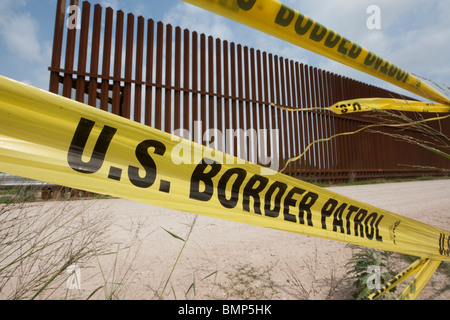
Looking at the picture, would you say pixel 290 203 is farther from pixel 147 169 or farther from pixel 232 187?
pixel 147 169

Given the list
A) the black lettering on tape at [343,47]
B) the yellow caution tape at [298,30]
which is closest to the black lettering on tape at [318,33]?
the yellow caution tape at [298,30]

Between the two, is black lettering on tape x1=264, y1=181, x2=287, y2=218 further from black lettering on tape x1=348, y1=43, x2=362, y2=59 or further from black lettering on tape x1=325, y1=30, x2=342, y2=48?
black lettering on tape x1=348, y1=43, x2=362, y2=59

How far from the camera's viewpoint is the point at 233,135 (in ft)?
19.2

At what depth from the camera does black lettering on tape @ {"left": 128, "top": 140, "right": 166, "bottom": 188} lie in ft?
2.86

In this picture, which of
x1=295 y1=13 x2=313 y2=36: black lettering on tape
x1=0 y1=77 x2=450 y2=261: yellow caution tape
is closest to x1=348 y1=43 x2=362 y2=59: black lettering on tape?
x1=295 y1=13 x2=313 y2=36: black lettering on tape

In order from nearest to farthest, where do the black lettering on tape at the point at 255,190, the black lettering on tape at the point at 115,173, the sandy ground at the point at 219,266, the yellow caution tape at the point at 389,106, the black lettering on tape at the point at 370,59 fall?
the black lettering on tape at the point at 115,173, the black lettering on tape at the point at 255,190, the sandy ground at the point at 219,266, the black lettering on tape at the point at 370,59, the yellow caution tape at the point at 389,106

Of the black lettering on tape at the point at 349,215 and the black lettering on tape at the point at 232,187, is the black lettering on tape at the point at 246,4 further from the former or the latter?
the black lettering on tape at the point at 349,215

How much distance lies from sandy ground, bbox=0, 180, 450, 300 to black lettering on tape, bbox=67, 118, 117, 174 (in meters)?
0.46

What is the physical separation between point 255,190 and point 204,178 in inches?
11.0

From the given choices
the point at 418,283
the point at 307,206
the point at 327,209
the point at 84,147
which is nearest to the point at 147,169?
the point at 84,147

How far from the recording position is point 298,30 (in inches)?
63.6

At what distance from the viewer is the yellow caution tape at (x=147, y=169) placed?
2.40 feet

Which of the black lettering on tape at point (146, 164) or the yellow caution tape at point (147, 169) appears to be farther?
the black lettering on tape at point (146, 164)

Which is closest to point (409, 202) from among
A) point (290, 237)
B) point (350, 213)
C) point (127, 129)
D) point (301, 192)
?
point (290, 237)
